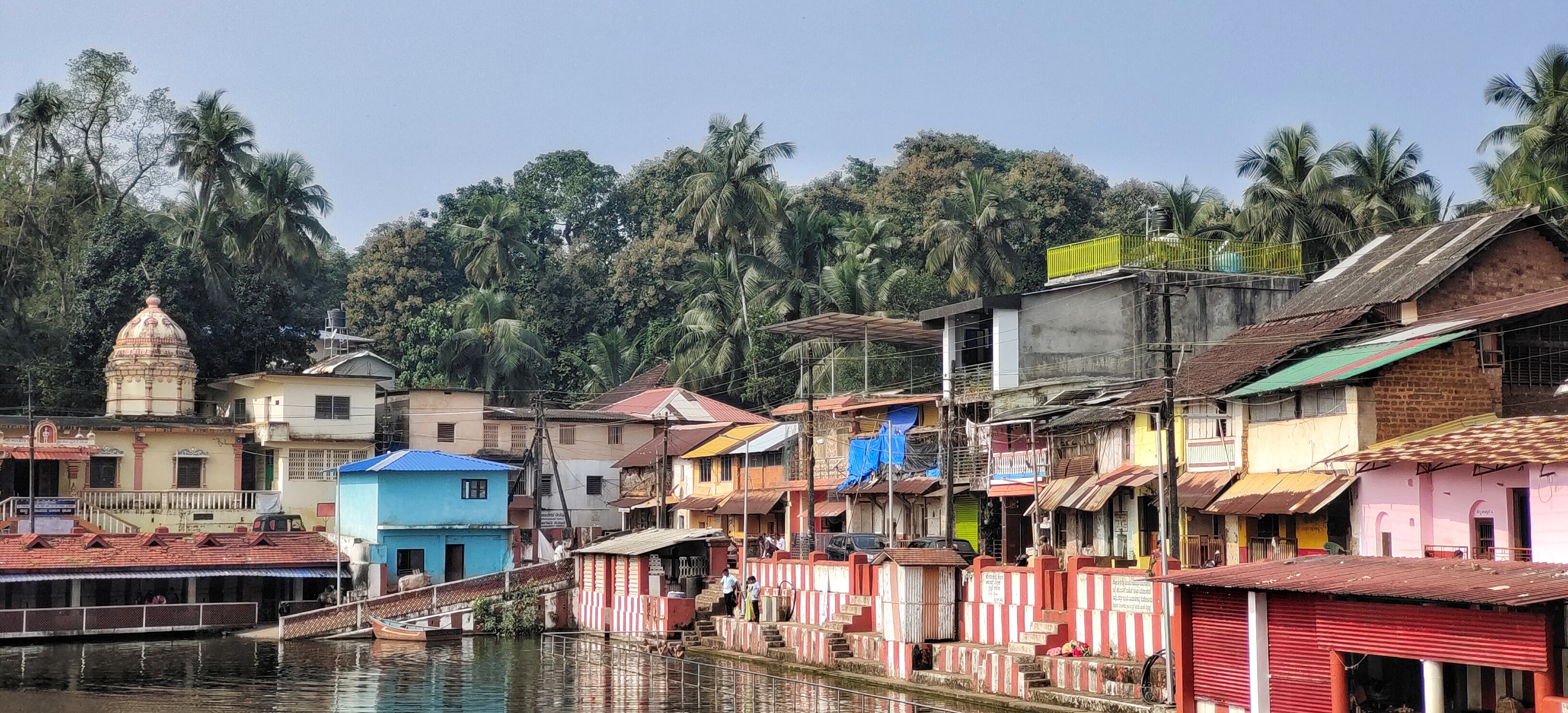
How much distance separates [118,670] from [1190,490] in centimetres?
2500

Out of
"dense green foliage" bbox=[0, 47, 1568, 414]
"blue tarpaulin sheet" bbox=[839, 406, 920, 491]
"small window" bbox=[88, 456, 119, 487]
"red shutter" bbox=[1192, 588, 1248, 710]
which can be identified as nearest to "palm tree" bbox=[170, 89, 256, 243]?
"dense green foliage" bbox=[0, 47, 1568, 414]

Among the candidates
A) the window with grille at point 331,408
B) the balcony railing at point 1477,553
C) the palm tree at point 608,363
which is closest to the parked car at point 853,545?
the balcony railing at point 1477,553

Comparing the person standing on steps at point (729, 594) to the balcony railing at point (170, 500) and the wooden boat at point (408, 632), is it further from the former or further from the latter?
the balcony railing at point (170, 500)

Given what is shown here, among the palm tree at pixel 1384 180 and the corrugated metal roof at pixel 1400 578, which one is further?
the palm tree at pixel 1384 180

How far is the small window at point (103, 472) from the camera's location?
5522 cm

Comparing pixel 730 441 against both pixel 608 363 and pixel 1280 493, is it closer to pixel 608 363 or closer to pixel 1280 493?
pixel 608 363

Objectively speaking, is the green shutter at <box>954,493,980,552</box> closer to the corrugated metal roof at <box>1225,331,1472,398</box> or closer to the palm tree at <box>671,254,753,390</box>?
the corrugated metal roof at <box>1225,331,1472,398</box>

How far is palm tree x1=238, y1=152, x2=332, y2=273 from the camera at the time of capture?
237 ft

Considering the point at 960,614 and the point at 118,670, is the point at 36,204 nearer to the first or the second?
the point at 118,670

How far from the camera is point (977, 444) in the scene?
44.7 m

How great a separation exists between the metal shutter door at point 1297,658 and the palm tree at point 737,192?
164ft

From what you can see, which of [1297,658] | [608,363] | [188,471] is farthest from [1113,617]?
[608,363]

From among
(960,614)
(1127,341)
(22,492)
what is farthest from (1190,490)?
(22,492)

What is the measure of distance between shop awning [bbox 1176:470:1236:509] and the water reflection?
7.27 meters
